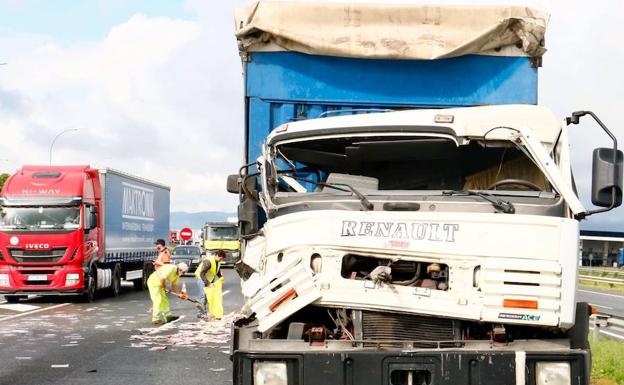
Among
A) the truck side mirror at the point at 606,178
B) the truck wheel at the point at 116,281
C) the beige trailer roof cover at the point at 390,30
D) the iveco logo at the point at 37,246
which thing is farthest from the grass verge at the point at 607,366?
the truck wheel at the point at 116,281

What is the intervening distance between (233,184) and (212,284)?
30.2 ft

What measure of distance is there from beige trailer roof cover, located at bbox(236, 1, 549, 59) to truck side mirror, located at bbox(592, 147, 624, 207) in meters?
2.74

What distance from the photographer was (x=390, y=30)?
866cm

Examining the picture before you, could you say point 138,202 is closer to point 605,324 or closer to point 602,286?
point 605,324

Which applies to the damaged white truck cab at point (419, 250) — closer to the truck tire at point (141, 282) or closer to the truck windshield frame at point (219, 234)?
the truck tire at point (141, 282)

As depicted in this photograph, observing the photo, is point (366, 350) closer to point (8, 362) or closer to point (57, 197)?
point (8, 362)

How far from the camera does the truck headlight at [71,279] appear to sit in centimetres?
2122

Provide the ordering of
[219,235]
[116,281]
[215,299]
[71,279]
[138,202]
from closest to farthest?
1. [215,299]
2. [71,279]
3. [116,281]
4. [138,202]
5. [219,235]

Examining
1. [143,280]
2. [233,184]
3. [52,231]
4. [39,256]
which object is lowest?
[143,280]

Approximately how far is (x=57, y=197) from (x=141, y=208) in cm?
664

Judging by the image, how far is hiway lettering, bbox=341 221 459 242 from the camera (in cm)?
543

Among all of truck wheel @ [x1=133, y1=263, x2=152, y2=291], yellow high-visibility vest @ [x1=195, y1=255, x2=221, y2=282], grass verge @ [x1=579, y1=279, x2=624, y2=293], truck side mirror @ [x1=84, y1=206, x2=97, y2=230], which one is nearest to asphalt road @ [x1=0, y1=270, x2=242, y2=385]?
yellow high-visibility vest @ [x1=195, y1=255, x2=221, y2=282]

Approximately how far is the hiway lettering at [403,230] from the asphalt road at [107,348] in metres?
4.38

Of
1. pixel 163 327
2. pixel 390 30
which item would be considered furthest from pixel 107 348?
pixel 390 30
